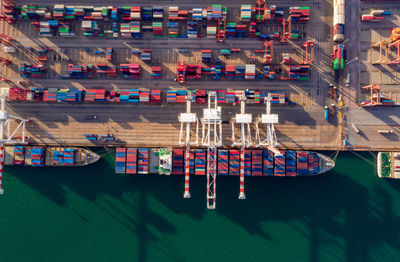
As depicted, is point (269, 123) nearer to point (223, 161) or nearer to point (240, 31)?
point (223, 161)

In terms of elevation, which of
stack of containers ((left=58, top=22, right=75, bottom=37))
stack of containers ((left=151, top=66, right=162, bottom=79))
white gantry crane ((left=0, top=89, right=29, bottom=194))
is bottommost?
white gantry crane ((left=0, top=89, right=29, bottom=194))

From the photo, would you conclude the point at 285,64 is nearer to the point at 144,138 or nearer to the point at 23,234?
the point at 144,138

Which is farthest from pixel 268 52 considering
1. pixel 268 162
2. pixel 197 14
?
pixel 268 162

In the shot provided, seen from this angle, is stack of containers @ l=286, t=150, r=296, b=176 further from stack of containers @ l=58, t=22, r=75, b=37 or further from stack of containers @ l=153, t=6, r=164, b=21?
stack of containers @ l=58, t=22, r=75, b=37

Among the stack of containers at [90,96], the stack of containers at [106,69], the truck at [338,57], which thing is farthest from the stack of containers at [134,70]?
the truck at [338,57]

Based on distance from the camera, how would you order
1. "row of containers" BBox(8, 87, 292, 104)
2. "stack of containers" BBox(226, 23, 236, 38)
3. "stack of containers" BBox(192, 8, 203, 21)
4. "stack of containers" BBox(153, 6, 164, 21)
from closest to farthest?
"row of containers" BBox(8, 87, 292, 104) < "stack of containers" BBox(192, 8, 203, 21) < "stack of containers" BBox(226, 23, 236, 38) < "stack of containers" BBox(153, 6, 164, 21)

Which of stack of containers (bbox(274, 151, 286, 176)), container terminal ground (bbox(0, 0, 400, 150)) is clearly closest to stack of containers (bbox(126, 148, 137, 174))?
container terminal ground (bbox(0, 0, 400, 150))
